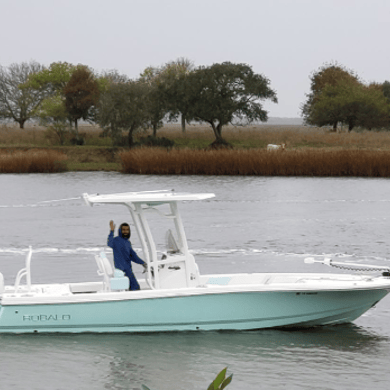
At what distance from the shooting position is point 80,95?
84.5 metres

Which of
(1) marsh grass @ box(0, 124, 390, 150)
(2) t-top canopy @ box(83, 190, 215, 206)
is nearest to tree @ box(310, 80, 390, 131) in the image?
(1) marsh grass @ box(0, 124, 390, 150)

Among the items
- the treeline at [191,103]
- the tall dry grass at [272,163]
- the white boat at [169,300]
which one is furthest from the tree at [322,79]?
the white boat at [169,300]

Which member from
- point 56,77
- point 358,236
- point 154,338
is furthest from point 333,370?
point 56,77

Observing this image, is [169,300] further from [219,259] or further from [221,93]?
[221,93]

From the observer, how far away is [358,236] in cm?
2764

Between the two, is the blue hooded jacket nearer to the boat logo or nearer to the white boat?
the white boat

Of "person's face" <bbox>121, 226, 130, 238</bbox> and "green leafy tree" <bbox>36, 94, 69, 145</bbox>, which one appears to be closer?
"person's face" <bbox>121, 226, 130, 238</bbox>

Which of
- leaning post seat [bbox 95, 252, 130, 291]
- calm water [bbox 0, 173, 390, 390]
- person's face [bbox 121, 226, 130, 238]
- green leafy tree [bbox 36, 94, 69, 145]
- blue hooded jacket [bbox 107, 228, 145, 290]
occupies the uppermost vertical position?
green leafy tree [bbox 36, 94, 69, 145]

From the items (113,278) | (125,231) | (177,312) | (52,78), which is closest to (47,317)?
(113,278)

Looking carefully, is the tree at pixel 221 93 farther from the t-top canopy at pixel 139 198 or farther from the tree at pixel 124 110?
the t-top canopy at pixel 139 198

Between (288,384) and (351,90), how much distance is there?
77115 millimetres

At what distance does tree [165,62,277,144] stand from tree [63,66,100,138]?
39.4ft

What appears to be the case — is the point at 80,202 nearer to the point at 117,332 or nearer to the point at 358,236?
the point at 358,236

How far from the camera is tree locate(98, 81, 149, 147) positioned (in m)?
73.0
